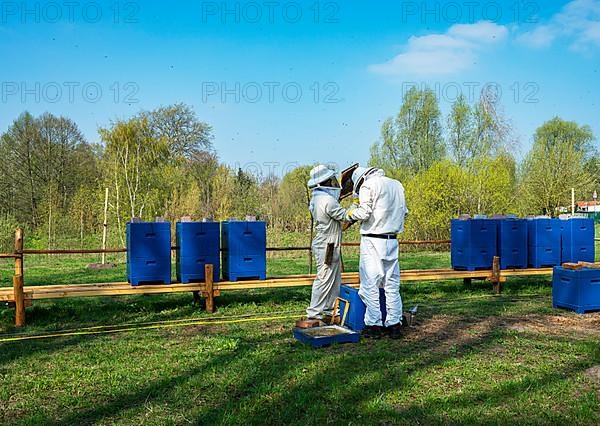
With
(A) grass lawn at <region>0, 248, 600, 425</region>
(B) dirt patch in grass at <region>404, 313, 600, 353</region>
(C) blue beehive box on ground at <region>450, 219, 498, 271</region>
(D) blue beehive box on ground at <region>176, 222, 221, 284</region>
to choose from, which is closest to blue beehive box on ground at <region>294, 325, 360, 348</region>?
(A) grass lawn at <region>0, 248, 600, 425</region>

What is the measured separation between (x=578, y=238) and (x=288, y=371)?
284 inches

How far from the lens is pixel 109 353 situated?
5.64 m

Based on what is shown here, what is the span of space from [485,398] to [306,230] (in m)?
14.3

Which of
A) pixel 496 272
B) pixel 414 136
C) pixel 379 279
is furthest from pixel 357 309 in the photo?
pixel 414 136

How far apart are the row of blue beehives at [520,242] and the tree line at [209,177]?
8861 millimetres

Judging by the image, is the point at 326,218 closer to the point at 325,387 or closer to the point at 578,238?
the point at 325,387

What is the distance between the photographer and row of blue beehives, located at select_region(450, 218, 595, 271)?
9.41 m

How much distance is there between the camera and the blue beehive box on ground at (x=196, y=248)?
798 cm

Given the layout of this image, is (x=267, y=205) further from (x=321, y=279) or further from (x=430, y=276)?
(x=321, y=279)

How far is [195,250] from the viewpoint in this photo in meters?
8.02

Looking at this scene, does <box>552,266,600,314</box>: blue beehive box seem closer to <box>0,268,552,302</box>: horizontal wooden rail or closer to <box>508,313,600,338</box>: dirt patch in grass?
<box>508,313,600,338</box>: dirt patch in grass

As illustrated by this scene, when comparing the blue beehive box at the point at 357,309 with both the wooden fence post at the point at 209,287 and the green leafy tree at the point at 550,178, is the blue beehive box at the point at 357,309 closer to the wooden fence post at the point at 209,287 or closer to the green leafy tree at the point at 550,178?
the wooden fence post at the point at 209,287

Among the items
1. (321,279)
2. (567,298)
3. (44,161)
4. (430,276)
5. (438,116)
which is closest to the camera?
(321,279)

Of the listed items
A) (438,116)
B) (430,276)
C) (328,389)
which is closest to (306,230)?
(430,276)
